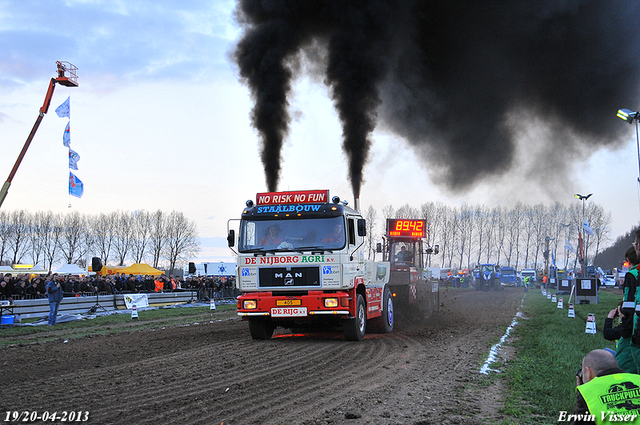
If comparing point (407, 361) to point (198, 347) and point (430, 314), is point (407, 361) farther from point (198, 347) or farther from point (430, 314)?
point (430, 314)

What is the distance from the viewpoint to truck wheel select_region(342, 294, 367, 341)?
11680 mm

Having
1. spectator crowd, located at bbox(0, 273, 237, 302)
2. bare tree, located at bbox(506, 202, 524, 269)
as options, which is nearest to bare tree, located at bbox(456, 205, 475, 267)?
bare tree, located at bbox(506, 202, 524, 269)

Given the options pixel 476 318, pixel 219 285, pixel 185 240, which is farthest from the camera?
pixel 185 240

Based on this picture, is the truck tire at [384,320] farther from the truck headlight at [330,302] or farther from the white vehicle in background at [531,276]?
the white vehicle in background at [531,276]

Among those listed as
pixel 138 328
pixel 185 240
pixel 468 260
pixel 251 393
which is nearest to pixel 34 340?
pixel 138 328

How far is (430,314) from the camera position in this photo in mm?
19250

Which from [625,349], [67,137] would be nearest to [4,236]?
[67,137]

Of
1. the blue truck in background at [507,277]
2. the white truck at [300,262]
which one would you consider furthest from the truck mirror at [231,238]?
the blue truck in background at [507,277]

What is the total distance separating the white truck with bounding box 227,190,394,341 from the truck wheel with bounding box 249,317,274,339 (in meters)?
0.02

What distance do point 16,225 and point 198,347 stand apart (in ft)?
248

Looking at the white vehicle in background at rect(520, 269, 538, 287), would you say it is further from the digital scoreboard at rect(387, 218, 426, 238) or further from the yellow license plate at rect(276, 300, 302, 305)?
the yellow license plate at rect(276, 300, 302, 305)

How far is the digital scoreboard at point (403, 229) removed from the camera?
64.5 feet

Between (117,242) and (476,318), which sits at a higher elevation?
(117,242)

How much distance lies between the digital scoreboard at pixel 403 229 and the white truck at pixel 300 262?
7.49 m
